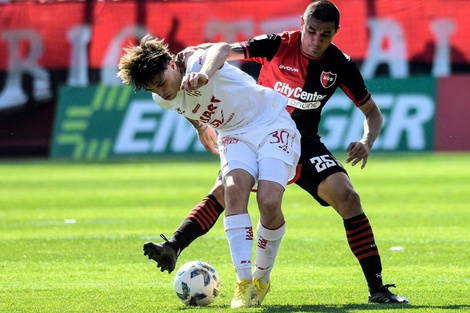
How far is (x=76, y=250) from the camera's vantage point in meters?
9.83

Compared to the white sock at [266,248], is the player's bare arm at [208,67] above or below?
above

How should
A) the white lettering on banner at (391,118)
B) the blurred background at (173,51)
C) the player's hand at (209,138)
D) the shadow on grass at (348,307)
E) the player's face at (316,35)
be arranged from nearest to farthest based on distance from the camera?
1. the shadow on grass at (348,307)
2. the player's face at (316,35)
3. the player's hand at (209,138)
4. the white lettering on banner at (391,118)
5. the blurred background at (173,51)

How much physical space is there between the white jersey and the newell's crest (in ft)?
1.84

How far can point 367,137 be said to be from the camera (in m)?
7.18

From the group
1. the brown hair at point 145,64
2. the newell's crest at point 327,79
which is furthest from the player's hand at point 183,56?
the newell's crest at point 327,79

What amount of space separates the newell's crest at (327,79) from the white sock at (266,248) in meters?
1.18

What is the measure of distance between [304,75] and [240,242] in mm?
1550

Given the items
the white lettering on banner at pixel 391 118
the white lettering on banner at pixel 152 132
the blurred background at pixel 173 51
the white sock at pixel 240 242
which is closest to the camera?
the white sock at pixel 240 242

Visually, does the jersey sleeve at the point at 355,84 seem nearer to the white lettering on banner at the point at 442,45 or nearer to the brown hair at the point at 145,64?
the brown hair at the point at 145,64

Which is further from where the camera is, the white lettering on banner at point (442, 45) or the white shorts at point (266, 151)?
the white lettering on banner at point (442, 45)

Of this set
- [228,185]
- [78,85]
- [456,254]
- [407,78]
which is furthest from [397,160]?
[228,185]

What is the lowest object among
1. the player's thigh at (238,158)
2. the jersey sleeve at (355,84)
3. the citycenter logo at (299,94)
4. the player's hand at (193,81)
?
the player's thigh at (238,158)

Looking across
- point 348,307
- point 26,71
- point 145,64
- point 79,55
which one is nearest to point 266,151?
point 145,64

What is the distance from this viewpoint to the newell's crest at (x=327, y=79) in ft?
24.4
